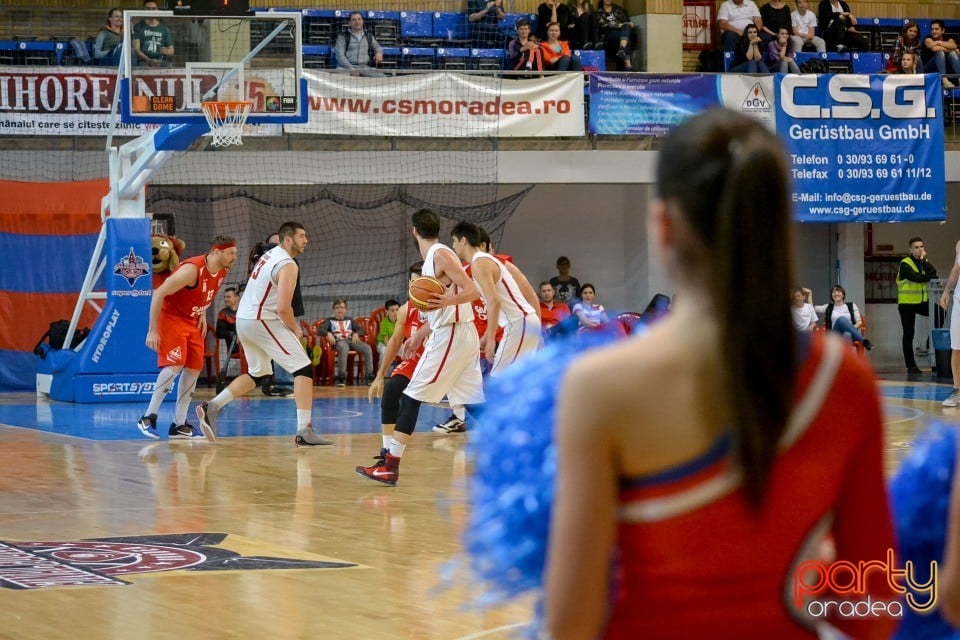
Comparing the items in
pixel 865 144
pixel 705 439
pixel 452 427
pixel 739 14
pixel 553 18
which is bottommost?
pixel 452 427

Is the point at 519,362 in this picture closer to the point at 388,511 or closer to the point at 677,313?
the point at 677,313

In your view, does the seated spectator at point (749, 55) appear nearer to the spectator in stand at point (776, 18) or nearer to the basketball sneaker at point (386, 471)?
the spectator in stand at point (776, 18)

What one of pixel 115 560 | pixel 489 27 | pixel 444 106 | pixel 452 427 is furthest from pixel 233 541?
pixel 489 27

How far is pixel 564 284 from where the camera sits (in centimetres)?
2147

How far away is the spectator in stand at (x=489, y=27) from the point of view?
22031mm

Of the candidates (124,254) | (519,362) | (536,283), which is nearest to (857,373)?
(519,362)

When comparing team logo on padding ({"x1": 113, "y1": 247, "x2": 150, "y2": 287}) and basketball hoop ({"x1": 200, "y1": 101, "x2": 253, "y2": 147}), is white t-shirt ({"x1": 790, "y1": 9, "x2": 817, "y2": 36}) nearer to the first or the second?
basketball hoop ({"x1": 200, "y1": 101, "x2": 253, "y2": 147})

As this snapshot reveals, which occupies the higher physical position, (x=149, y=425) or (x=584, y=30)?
(x=584, y=30)

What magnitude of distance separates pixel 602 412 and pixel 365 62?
1939 cm

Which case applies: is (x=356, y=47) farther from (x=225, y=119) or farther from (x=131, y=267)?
(x=225, y=119)

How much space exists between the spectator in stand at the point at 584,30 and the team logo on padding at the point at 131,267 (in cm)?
908

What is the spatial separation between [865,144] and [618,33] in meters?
4.34

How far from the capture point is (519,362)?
1958 millimetres

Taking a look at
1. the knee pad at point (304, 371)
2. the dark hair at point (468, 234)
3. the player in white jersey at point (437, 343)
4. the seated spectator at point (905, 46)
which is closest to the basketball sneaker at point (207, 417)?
the knee pad at point (304, 371)
